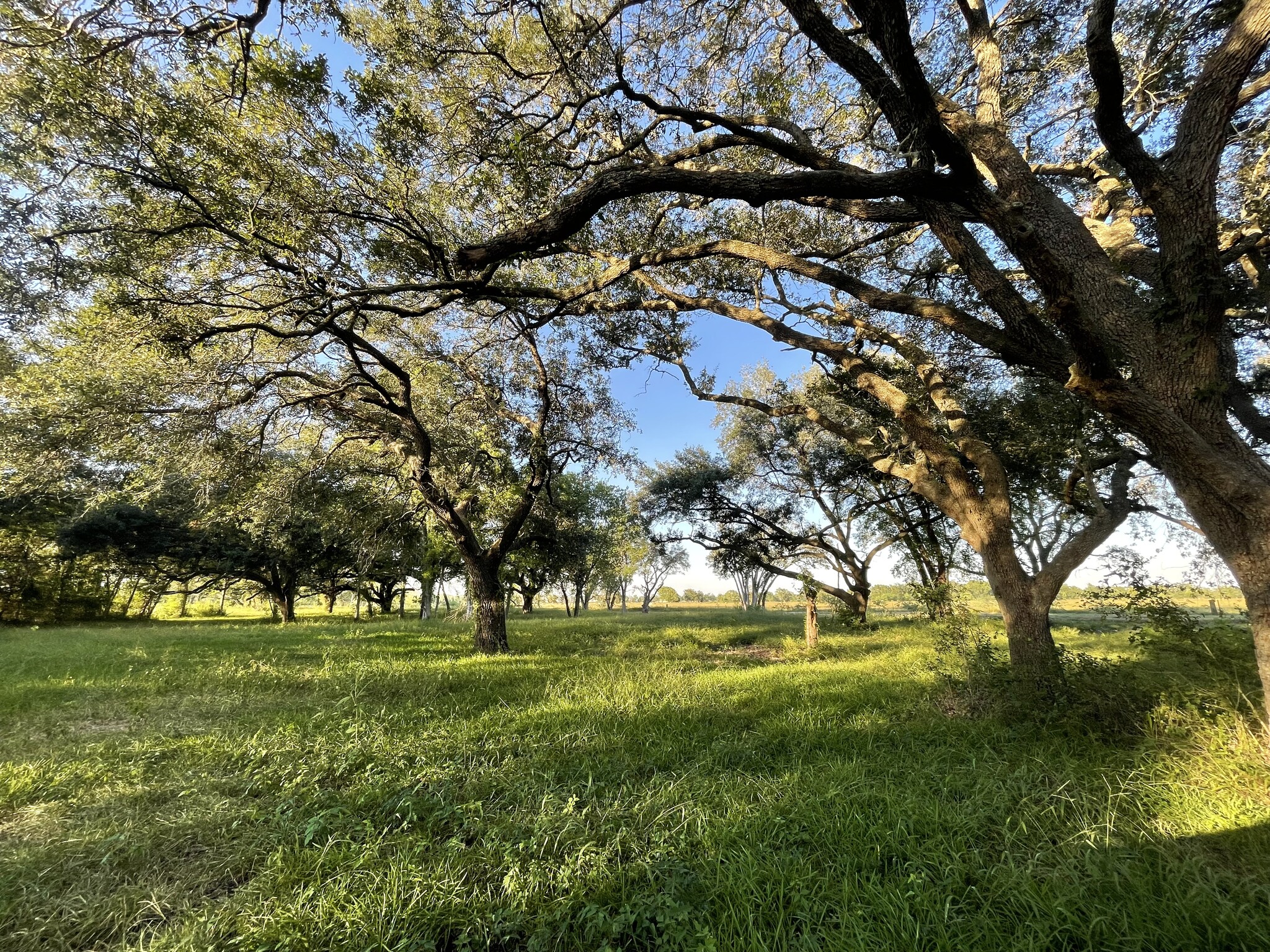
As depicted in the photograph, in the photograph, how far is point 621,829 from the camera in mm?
2895

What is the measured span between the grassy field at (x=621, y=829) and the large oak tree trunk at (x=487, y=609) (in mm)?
4539

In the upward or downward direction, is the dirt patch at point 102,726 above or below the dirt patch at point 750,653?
above

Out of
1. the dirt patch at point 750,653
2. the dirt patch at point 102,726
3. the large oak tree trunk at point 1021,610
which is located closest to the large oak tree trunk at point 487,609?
the dirt patch at point 750,653

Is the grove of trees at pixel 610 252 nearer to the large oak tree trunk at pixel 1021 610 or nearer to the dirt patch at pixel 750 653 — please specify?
the large oak tree trunk at pixel 1021 610

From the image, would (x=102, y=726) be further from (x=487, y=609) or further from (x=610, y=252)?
(x=610, y=252)

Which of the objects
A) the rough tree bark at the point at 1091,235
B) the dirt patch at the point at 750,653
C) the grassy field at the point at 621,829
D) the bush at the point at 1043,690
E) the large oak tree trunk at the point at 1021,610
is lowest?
the dirt patch at the point at 750,653

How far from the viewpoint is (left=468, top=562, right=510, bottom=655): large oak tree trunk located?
1026 centimetres

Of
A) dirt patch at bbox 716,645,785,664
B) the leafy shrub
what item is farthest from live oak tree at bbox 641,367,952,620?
the leafy shrub

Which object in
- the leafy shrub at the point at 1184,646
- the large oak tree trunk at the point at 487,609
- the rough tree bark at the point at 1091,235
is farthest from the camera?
the large oak tree trunk at the point at 487,609

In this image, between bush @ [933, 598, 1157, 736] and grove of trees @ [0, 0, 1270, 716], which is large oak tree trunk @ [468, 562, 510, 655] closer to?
grove of trees @ [0, 0, 1270, 716]

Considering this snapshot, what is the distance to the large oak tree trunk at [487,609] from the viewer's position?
10.3 m

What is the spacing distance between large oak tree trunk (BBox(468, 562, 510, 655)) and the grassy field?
4539 millimetres

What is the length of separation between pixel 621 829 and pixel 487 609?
8175mm

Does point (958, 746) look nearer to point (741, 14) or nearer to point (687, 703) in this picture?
point (687, 703)
